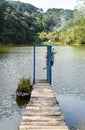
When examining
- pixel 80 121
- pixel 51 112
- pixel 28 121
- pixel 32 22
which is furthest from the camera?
pixel 32 22

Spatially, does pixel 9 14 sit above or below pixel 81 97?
above

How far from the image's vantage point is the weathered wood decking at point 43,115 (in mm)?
10352

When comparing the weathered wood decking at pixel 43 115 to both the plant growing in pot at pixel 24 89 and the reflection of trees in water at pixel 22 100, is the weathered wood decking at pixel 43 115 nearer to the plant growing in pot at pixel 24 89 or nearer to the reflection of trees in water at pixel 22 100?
the reflection of trees in water at pixel 22 100

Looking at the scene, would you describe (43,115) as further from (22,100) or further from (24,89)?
(24,89)

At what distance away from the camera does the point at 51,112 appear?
12.4 meters

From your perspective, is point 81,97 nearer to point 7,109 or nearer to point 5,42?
point 7,109

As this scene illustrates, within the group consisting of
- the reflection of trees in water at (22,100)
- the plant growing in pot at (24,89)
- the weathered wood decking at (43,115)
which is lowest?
the reflection of trees in water at (22,100)

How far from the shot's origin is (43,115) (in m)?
11.9

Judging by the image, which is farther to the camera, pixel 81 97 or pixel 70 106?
pixel 81 97

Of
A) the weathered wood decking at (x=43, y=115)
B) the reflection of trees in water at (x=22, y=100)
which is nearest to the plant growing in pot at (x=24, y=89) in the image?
the reflection of trees in water at (x=22, y=100)

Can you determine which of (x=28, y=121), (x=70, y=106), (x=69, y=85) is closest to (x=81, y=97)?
(x=70, y=106)

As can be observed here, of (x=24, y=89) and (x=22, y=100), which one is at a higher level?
(x=24, y=89)

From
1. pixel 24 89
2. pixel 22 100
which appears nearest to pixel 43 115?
pixel 22 100

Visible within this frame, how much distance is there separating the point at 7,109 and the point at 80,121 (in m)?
3.94
